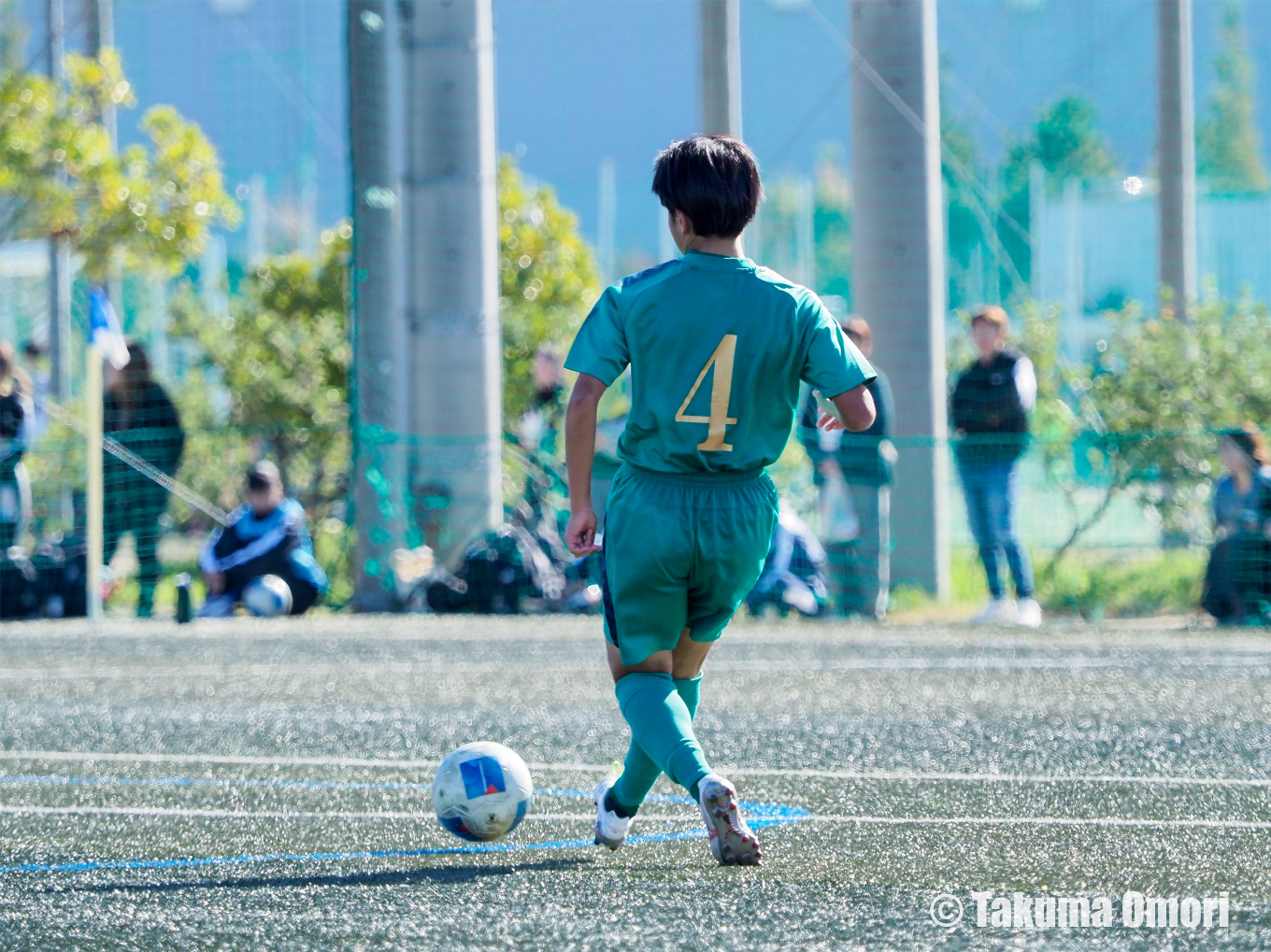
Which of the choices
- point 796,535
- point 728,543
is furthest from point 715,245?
point 796,535

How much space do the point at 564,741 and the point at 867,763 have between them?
1053 mm

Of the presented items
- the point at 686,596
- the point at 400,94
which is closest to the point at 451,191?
the point at 400,94

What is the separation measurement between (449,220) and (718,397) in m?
8.81

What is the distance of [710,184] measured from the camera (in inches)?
156

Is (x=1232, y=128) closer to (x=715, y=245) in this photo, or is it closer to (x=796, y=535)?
(x=796, y=535)

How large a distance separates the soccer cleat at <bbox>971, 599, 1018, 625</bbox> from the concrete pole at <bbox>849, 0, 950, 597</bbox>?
1.98m

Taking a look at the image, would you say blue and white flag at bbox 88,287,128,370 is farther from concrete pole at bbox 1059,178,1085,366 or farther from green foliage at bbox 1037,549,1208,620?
concrete pole at bbox 1059,178,1085,366

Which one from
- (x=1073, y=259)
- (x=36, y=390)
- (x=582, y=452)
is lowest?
(x=582, y=452)

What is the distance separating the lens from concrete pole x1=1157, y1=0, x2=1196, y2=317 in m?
17.8

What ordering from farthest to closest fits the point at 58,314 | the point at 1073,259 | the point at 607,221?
1. the point at 1073,259
2. the point at 607,221
3. the point at 58,314

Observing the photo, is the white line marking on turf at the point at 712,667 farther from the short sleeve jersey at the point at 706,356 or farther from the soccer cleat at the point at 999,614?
the short sleeve jersey at the point at 706,356

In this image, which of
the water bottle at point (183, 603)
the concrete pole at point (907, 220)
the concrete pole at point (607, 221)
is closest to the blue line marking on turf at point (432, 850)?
the water bottle at point (183, 603)

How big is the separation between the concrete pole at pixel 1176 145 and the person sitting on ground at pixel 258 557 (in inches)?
399

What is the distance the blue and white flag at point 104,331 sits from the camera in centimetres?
1087
